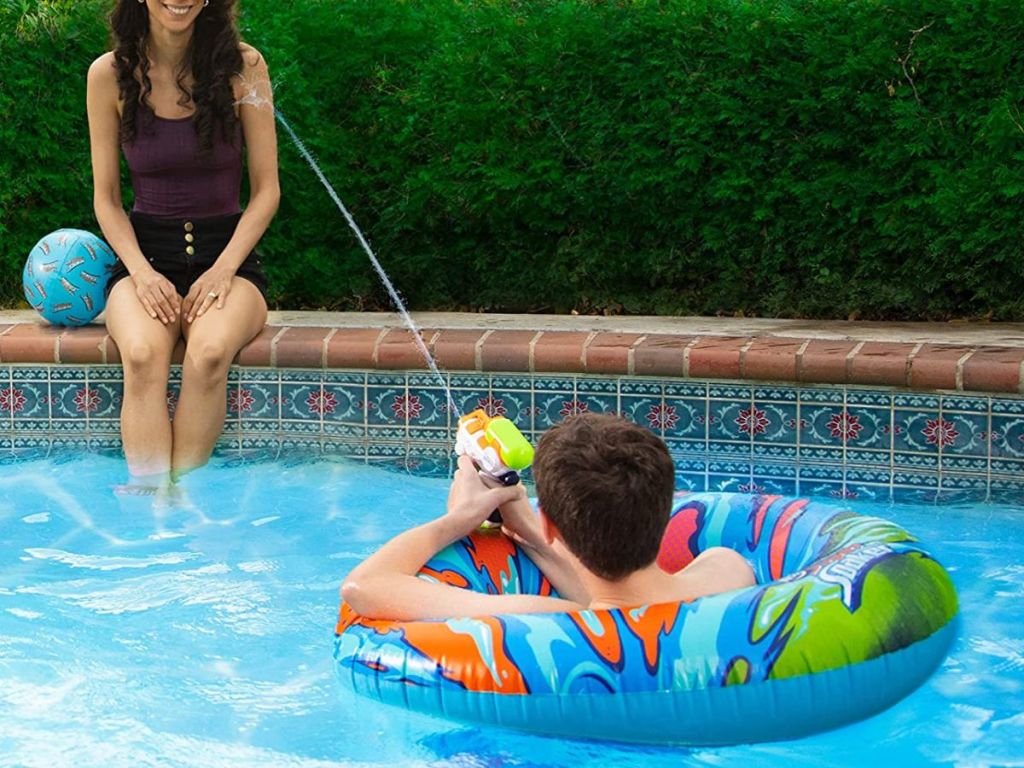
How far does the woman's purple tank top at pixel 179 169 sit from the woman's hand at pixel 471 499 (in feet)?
8.46

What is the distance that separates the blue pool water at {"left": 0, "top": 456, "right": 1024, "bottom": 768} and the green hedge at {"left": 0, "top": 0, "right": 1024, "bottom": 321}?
6.13ft

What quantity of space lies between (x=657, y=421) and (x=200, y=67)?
219 cm

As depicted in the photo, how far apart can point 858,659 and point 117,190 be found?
3813mm

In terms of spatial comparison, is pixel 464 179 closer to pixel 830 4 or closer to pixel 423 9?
pixel 423 9

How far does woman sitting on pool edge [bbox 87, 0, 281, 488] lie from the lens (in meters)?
5.69

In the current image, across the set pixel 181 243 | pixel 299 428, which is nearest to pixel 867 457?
pixel 299 428

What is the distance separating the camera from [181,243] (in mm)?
5984

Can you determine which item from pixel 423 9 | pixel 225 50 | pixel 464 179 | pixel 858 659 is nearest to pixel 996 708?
pixel 858 659

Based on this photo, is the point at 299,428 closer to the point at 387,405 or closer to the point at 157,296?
the point at 387,405

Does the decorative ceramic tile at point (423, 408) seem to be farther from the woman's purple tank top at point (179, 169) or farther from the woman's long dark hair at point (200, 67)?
the woman's long dark hair at point (200, 67)

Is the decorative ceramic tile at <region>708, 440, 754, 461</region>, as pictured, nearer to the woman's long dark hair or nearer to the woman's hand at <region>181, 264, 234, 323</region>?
the woman's hand at <region>181, 264, 234, 323</region>

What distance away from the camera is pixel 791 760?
323 centimetres

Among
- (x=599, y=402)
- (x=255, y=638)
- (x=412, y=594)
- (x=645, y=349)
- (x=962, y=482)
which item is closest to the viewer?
(x=412, y=594)

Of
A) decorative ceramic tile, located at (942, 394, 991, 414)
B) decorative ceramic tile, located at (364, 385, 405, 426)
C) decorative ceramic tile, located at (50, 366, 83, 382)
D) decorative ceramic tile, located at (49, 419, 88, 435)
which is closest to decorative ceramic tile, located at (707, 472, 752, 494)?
decorative ceramic tile, located at (942, 394, 991, 414)
